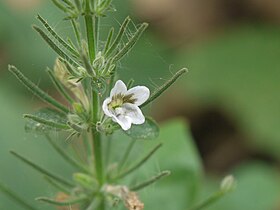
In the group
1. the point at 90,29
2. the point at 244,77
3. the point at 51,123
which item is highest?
the point at 244,77

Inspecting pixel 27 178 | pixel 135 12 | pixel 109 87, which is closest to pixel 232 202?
pixel 27 178

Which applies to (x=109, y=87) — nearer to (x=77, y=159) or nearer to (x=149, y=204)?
(x=77, y=159)

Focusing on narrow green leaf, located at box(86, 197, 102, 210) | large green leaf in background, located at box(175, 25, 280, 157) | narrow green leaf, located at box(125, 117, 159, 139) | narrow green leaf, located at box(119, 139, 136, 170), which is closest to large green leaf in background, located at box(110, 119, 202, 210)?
narrow green leaf, located at box(119, 139, 136, 170)

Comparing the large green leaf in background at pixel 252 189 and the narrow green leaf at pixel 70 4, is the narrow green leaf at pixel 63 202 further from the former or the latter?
the large green leaf in background at pixel 252 189

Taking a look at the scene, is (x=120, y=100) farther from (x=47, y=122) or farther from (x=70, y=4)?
(x=70, y=4)

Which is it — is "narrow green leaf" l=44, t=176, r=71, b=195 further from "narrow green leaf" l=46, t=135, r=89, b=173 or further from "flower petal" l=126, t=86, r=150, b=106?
"flower petal" l=126, t=86, r=150, b=106

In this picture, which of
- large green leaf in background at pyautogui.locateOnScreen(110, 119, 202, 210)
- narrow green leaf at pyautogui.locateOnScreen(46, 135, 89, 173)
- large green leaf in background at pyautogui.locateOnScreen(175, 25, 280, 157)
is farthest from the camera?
large green leaf in background at pyautogui.locateOnScreen(175, 25, 280, 157)

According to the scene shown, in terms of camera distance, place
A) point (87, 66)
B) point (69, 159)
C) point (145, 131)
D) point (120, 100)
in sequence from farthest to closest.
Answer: point (69, 159) → point (145, 131) → point (120, 100) → point (87, 66)

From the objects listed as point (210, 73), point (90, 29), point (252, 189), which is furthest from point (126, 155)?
point (210, 73)
